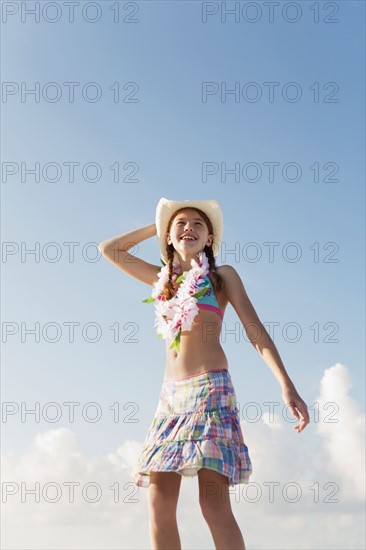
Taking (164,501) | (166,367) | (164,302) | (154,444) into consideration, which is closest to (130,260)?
(164,302)

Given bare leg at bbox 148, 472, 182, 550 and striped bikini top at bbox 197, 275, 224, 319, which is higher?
striped bikini top at bbox 197, 275, 224, 319

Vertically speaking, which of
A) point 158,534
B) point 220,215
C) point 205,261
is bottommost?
point 158,534

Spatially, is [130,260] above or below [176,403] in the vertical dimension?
above

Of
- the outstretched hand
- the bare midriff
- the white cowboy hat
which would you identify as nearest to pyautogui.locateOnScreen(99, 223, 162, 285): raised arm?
the white cowboy hat

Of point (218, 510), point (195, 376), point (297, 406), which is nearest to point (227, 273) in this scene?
point (195, 376)

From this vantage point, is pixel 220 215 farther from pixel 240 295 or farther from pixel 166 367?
pixel 166 367

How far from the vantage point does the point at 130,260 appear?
577 centimetres

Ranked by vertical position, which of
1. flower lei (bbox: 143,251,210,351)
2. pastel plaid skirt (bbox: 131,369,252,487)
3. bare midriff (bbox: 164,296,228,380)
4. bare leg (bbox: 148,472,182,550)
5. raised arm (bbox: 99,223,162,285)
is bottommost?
bare leg (bbox: 148,472,182,550)

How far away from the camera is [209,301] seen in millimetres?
5188

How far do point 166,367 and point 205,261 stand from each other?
2.82ft

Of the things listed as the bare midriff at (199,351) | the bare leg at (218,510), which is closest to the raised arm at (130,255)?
the bare midriff at (199,351)

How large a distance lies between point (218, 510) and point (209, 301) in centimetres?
145

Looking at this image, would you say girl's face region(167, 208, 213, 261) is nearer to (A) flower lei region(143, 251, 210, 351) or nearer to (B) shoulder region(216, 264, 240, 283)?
(A) flower lei region(143, 251, 210, 351)

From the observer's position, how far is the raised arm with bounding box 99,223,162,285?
571 cm
